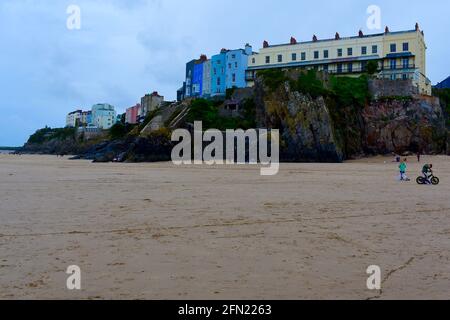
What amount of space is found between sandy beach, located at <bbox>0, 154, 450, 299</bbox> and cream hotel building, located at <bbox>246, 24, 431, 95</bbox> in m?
53.8

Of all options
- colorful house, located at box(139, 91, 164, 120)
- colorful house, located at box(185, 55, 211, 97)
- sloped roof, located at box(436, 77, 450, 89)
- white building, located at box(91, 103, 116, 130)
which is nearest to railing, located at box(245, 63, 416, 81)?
sloped roof, located at box(436, 77, 450, 89)

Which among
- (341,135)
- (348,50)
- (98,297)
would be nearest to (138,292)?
(98,297)

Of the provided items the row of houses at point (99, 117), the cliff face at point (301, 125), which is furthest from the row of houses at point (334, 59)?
the row of houses at point (99, 117)

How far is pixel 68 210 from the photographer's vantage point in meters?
11.6

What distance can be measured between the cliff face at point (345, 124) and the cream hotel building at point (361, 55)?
9.05 meters

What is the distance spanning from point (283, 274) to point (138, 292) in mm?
2053

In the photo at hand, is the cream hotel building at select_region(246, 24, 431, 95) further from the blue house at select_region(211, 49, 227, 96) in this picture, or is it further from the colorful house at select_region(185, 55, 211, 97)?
the colorful house at select_region(185, 55, 211, 97)

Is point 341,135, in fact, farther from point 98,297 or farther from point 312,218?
point 98,297

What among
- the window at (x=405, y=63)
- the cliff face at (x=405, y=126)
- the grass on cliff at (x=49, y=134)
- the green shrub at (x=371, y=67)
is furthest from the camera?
the grass on cliff at (x=49, y=134)

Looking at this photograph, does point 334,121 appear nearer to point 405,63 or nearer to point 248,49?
point 405,63

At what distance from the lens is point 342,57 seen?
65.9 m

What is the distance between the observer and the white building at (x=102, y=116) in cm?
15762

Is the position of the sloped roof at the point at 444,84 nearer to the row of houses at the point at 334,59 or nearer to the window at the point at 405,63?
the row of houses at the point at 334,59

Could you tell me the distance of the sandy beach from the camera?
207 inches
